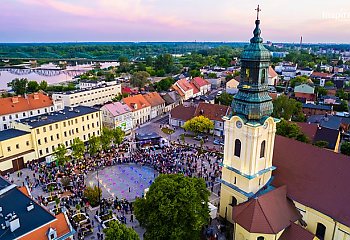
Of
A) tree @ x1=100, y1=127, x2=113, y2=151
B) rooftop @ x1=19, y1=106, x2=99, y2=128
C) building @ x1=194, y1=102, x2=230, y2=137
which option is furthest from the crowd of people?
building @ x1=194, y1=102, x2=230, y2=137

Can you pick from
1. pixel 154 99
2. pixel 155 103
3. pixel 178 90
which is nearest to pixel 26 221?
pixel 155 103

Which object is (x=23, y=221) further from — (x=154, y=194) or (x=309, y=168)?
(x=309, y=168)

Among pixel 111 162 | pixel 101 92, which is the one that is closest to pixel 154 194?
pixel 111 162

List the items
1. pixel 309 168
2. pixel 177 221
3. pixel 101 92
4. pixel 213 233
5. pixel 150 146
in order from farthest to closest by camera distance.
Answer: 1. pixel 101 92
2. pixel 150 146
3. pixel 213 233
4. pixel 309 168
5. pixel 177 221

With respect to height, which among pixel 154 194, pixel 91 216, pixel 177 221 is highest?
pixel 154 194

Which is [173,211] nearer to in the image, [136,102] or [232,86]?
[136,102]

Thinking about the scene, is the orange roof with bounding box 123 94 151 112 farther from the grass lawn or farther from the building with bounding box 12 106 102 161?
the building with bounding box 12 106 102 161
